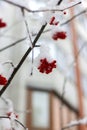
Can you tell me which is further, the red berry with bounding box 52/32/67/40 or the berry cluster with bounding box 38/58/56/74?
the red berry with bounding box 52/32/67/40

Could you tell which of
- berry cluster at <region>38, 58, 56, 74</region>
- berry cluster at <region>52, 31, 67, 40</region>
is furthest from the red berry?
berry cluster at <region>38, 58, 56, 74</region>

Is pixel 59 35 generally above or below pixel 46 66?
above

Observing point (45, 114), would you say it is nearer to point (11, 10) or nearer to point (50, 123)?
point (50, 123)

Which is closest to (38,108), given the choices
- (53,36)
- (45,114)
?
(45,114)

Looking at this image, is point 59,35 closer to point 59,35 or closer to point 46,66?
point 59,35

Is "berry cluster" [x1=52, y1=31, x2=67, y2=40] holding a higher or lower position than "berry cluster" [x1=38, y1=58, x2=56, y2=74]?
higher

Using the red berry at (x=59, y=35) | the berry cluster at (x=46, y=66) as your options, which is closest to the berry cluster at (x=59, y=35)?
the red berry at (x=59, y=35)

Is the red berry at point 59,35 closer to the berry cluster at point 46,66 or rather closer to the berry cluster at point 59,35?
the berry cluster at point 59,35

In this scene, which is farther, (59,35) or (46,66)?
(59,35)

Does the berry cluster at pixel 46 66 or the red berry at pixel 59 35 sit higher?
the red berry at pixel 59 35

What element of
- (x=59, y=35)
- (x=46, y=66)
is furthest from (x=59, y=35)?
(x=46, y=66)

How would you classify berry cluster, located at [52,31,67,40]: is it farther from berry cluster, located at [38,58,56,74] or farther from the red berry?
berry cluster, located at [38,58,56,74]
